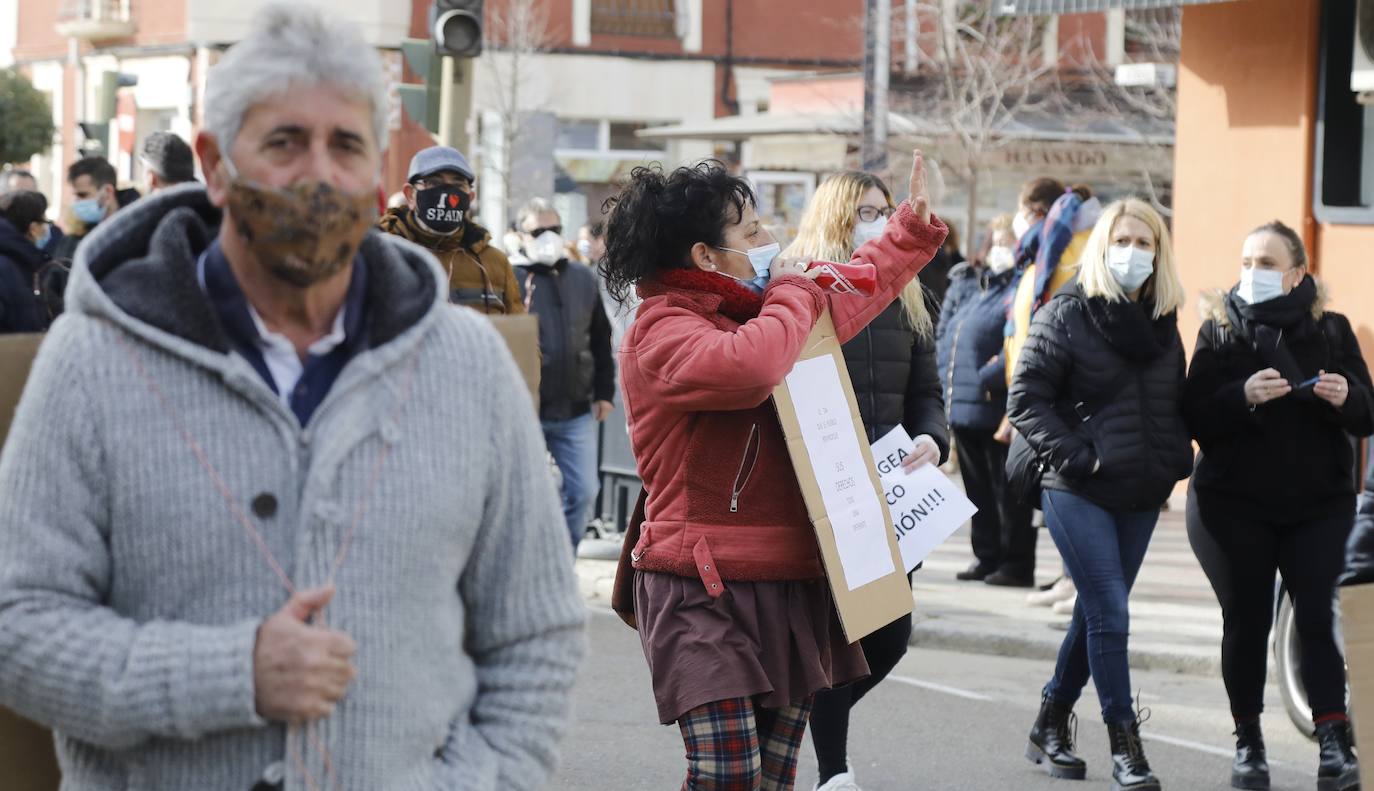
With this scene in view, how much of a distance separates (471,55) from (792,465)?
6710 millimetres

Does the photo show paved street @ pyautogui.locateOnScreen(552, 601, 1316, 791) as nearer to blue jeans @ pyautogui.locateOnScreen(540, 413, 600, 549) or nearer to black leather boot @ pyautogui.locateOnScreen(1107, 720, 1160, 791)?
black leather boot @ pyautogui.locateOnScreen(1107, 720, 1160, 791)

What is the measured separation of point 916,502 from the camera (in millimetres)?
5738

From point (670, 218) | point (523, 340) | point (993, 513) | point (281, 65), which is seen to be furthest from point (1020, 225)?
point (281, 65)

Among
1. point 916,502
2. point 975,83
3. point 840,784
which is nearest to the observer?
point 916,502

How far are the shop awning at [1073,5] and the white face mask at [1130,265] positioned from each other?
547 cm

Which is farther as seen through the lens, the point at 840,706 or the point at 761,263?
the point at 840,706

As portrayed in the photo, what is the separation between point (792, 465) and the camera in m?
4.72

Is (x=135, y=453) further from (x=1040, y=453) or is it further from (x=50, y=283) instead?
(x=50, y=283)

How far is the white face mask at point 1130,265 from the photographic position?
6.57 m

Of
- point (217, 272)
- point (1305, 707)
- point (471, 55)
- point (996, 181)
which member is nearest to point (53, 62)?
point (996, 181)

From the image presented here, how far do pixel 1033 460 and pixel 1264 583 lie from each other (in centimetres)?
88

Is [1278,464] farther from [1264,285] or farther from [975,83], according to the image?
[975,83]

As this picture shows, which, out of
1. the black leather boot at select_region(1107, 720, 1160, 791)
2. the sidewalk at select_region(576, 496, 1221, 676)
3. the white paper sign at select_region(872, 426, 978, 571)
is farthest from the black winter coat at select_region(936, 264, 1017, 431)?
the white paper sign at select_region(872, 426, 978, 571)

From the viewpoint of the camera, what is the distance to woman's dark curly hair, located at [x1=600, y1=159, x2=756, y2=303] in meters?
4.69
